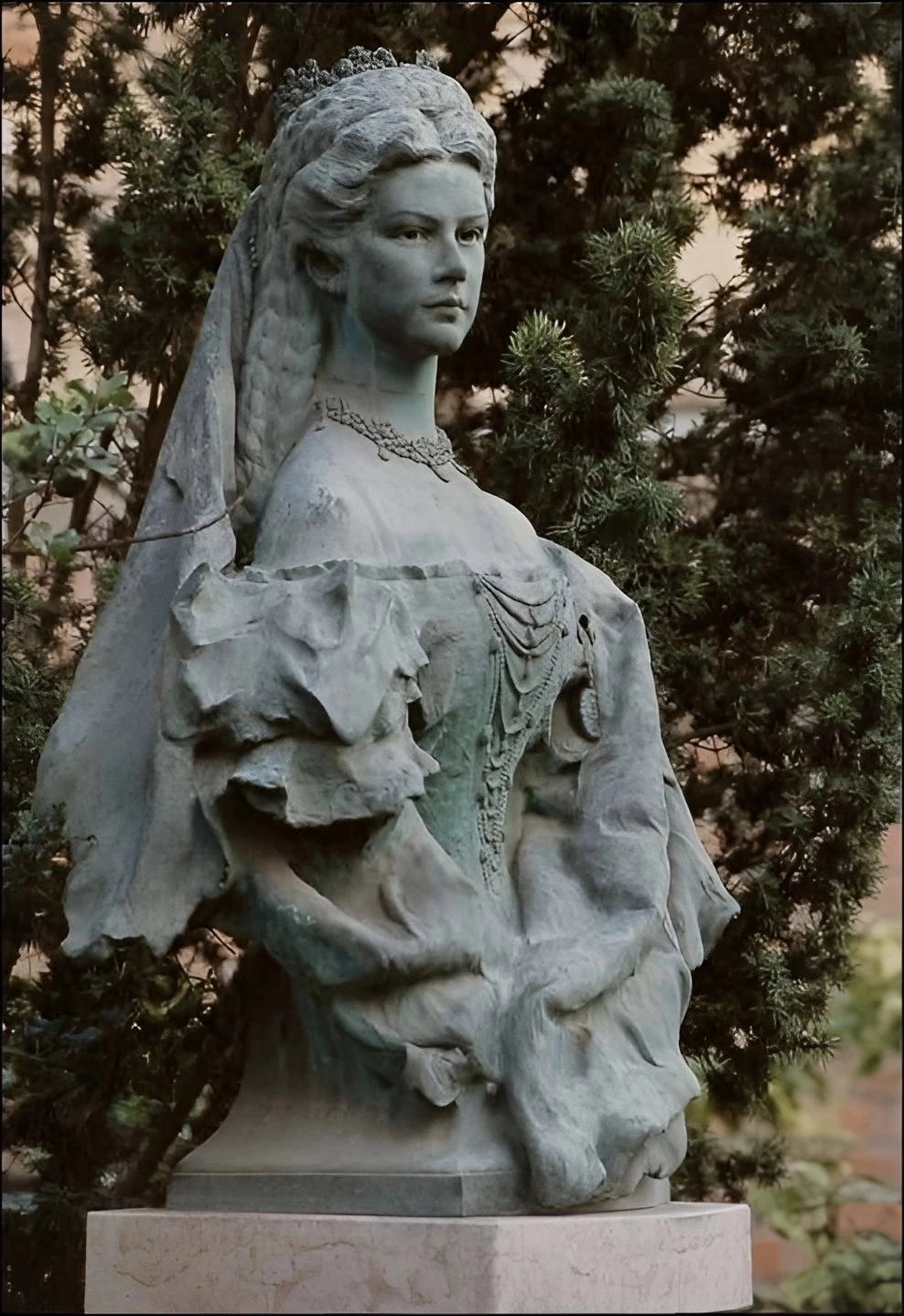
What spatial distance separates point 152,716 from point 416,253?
0.96 meters

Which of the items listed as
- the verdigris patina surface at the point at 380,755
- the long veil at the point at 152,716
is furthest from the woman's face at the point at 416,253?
the long veil at the point at 152,716

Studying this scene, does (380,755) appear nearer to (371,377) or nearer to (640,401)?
(371,377)

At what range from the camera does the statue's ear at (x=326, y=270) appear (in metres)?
4.97

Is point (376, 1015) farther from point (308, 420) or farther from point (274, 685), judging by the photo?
point (308, 420)

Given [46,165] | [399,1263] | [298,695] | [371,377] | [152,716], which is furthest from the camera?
[46,165]

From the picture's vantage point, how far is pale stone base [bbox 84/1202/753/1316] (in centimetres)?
429

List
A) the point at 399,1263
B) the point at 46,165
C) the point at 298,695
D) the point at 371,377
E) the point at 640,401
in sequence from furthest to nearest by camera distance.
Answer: the point at 46,165, the point at 640,401, the point at 371,377, the point at 298,695, the point at 399,1263

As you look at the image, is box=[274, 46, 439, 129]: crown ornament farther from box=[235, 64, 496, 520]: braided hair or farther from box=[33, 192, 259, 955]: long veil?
box=[33, 192, 259, 955]: long veil

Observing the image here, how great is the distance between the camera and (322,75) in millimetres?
5113

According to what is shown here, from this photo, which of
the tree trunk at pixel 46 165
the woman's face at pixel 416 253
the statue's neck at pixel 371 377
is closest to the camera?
the woman's face at pixel 416 253

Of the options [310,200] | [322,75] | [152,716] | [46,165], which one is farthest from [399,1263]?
[46,165]

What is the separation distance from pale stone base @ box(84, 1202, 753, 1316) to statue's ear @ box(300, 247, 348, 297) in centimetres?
168

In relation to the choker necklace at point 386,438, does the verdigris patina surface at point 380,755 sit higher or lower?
lower

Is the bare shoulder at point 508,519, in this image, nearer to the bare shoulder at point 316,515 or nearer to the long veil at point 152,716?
the bare shoulder at point 316,515
